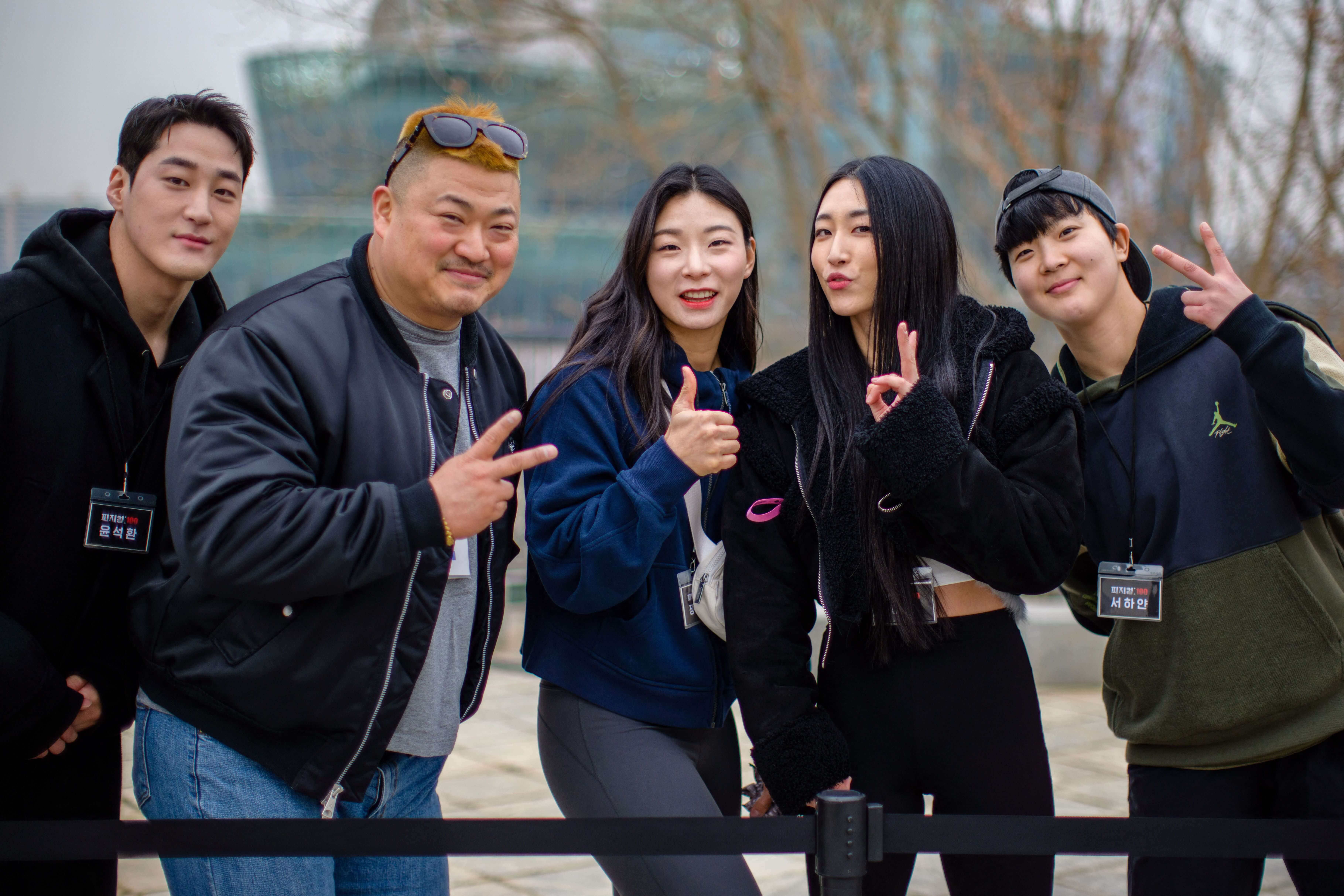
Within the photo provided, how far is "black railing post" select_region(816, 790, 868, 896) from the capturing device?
1895 mm

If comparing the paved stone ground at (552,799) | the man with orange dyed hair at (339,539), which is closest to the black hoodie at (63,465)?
the man with orange dyed hair at (339,539)

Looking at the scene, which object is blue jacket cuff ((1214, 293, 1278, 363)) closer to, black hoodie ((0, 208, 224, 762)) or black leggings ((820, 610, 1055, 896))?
black leggings ((820, 610, 1055, 896))

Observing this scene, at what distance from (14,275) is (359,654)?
1170 mm

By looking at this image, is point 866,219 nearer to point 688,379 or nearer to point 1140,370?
point 688,379

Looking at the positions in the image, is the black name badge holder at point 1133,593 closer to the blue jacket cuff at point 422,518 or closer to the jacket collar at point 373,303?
the blue jacket cuff at point 422,518

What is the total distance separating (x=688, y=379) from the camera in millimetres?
2352

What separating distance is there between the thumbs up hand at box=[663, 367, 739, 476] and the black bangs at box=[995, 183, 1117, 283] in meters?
0.92

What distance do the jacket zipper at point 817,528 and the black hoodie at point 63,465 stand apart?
1.38 meters

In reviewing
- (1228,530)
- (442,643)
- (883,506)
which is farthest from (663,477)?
(1228,530)

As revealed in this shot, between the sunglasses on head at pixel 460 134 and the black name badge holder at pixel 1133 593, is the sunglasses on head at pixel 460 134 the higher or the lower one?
the higher one

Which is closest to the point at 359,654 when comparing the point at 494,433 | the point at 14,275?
the point at 494,433

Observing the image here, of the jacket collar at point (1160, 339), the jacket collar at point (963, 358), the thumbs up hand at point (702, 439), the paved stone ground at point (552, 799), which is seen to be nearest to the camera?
the thumbs up hand at point (702, 439)

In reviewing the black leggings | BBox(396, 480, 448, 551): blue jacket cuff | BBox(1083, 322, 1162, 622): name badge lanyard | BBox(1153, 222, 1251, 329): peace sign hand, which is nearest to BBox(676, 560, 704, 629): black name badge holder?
the black leggings

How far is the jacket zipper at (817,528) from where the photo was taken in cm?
238
